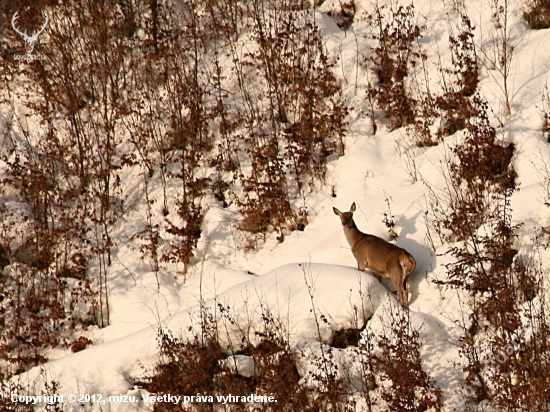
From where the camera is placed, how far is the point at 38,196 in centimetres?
1338

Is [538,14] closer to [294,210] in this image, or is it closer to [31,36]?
[294,210]

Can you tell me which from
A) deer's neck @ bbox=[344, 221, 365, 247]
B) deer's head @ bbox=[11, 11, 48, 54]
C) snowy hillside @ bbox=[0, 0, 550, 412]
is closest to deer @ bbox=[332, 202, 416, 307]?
deer's neck @ bbox=[344, 221, 365, 247]

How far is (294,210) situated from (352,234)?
1926mm

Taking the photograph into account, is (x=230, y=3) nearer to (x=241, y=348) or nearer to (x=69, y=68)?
(x=69, y=68)

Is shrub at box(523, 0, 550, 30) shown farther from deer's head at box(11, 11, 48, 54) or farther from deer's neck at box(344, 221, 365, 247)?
deer's head at box(11, 11, 48, 54)

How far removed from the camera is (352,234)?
1069 centimetres

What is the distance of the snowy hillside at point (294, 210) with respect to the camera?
29.1ft

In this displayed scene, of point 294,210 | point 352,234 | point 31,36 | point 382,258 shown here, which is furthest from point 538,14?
point 31,36

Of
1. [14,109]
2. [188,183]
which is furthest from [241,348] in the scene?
[14,109]

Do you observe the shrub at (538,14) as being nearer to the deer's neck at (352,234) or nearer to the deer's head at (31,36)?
the deer's neck at (352,234)

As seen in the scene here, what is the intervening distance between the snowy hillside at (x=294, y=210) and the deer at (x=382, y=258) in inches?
9.5

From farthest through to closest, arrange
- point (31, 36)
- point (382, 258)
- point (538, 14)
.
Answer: point (31, 36), point (538, 14), point (382, 258)

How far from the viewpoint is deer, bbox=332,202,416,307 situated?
386 inches

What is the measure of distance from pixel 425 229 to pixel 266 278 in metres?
2.48
